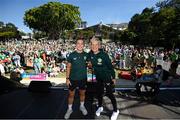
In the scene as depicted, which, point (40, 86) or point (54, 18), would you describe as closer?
point (40, 86)

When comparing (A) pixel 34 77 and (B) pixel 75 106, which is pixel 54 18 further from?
(B) pixel 75 106

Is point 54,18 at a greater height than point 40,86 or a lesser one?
greater

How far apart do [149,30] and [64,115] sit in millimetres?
43954

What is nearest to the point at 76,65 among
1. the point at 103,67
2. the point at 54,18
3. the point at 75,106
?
the point at 103,67

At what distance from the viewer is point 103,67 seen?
633 cm

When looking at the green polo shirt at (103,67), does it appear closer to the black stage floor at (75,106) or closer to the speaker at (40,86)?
the black stage floor at (75,106)

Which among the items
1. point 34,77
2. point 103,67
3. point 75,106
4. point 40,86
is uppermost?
point 103,67

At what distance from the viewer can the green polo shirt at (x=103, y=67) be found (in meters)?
6.30

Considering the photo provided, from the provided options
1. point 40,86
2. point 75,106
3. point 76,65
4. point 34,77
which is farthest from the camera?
point 34,77

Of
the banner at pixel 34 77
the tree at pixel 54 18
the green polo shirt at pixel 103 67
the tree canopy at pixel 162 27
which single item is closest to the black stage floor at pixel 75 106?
the green polo shirt at pixel 103 67

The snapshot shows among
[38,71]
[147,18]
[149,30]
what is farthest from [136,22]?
[38,71]

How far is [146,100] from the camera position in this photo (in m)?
8.22

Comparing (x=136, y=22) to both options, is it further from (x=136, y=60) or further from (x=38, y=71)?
(x=38, y=71)

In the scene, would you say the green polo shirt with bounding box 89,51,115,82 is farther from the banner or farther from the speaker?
the banner
